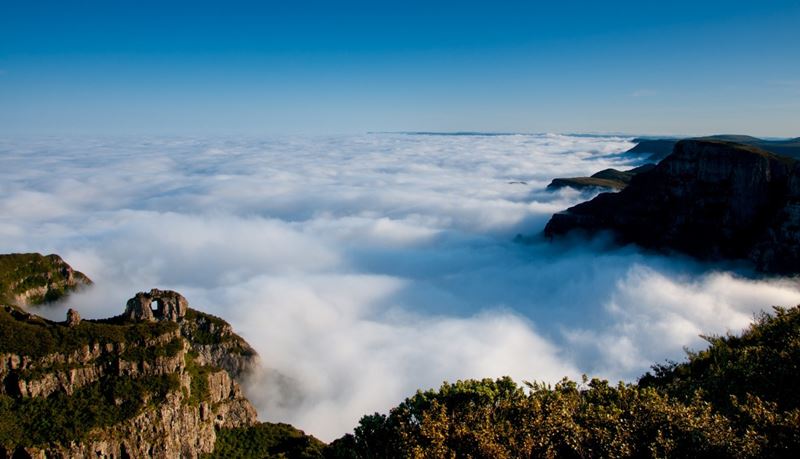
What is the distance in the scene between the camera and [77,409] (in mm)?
65438

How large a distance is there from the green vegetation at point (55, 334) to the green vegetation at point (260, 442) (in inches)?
845

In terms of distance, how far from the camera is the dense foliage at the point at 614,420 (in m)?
24.0

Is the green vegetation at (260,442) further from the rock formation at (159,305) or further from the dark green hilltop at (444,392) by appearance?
the rock formation at (159,305)

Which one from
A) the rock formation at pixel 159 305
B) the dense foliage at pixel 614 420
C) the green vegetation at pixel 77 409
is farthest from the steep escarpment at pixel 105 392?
the dense foliage at pixel 614 420

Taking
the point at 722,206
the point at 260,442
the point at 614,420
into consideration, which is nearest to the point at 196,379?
the point at 260,442

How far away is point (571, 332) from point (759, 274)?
203 feet

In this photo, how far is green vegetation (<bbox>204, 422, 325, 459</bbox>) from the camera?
248 ft

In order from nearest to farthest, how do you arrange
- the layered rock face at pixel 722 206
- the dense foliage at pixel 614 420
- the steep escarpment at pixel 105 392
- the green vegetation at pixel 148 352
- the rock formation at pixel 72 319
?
1. the dense foliage at pixel 614 420
2. the steep escarpment at pixel 105 392
3. the green vegetation at pixel 148 352
4. the rock formation at pixel 72 319
5. the layered rock face at pixel 722 206

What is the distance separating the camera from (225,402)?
272 feet

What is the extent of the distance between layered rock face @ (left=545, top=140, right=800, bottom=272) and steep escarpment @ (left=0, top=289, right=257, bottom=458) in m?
161

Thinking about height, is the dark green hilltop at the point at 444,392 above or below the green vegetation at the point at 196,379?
above

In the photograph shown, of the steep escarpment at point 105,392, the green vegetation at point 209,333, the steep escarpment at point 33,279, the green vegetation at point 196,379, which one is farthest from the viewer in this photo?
the steep escarpment at point 33,279

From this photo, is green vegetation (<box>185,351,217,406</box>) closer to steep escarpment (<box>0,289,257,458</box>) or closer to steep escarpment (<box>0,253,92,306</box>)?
steep escarpment (<box>0,289,257,458</box>)

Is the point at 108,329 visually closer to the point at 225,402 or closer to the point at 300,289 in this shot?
the point at 225,402
